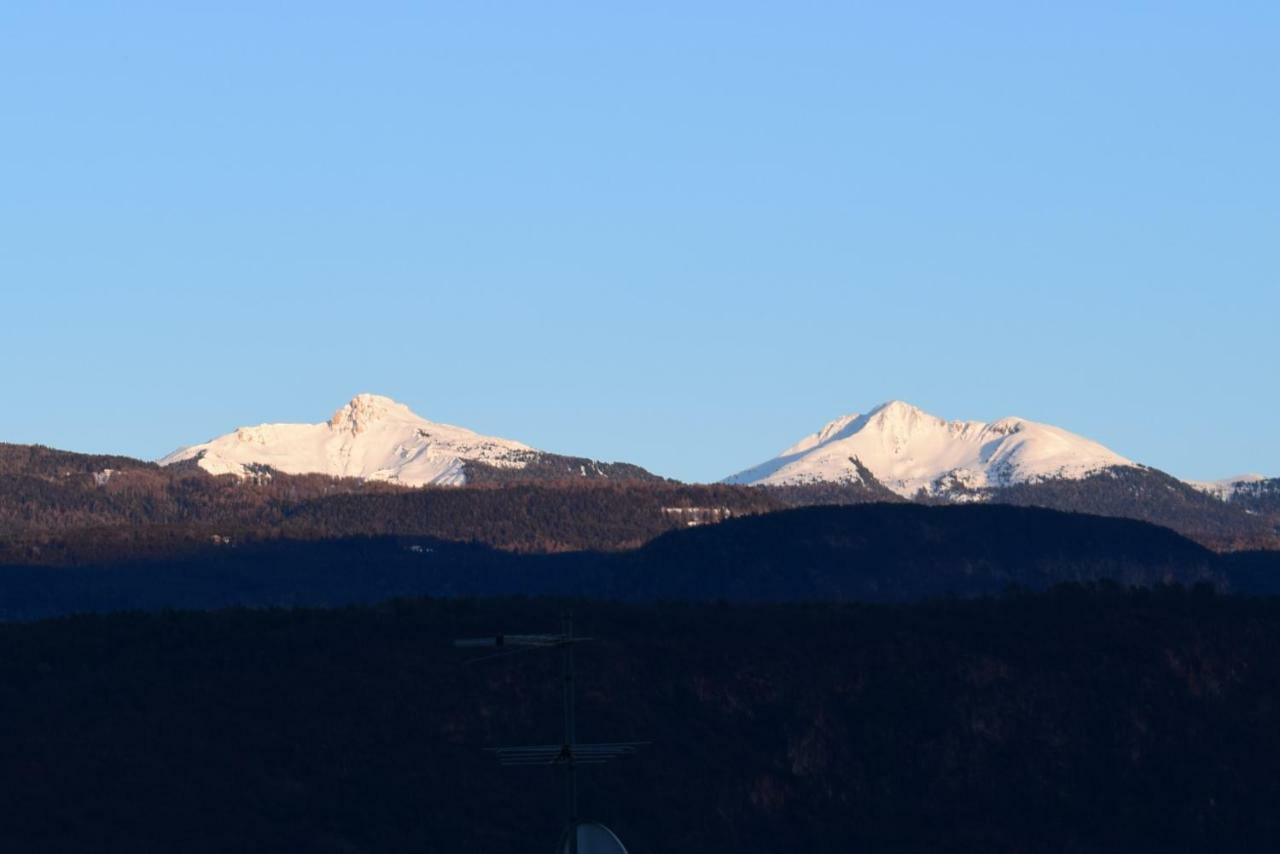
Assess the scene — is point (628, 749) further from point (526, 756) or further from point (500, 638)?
point (500, 638)

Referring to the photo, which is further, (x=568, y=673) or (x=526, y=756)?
(x=526, y=756)

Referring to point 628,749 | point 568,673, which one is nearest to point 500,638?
point 568,673

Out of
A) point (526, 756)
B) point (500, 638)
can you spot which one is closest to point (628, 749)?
point (526, 756)

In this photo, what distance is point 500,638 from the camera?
80750mm

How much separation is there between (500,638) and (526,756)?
618 cm

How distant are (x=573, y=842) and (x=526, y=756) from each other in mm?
5591

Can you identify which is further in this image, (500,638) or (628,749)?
A: (628,749)

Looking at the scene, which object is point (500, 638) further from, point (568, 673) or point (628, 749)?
point (628, 749)

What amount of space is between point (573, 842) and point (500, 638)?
534 cm

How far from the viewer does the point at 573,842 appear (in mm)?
80688

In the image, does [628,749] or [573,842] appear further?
[628,749]

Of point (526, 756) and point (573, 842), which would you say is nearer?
point (573, 842)

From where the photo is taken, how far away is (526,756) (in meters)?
85.9

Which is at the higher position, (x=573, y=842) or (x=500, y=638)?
(x=500, y=638)
